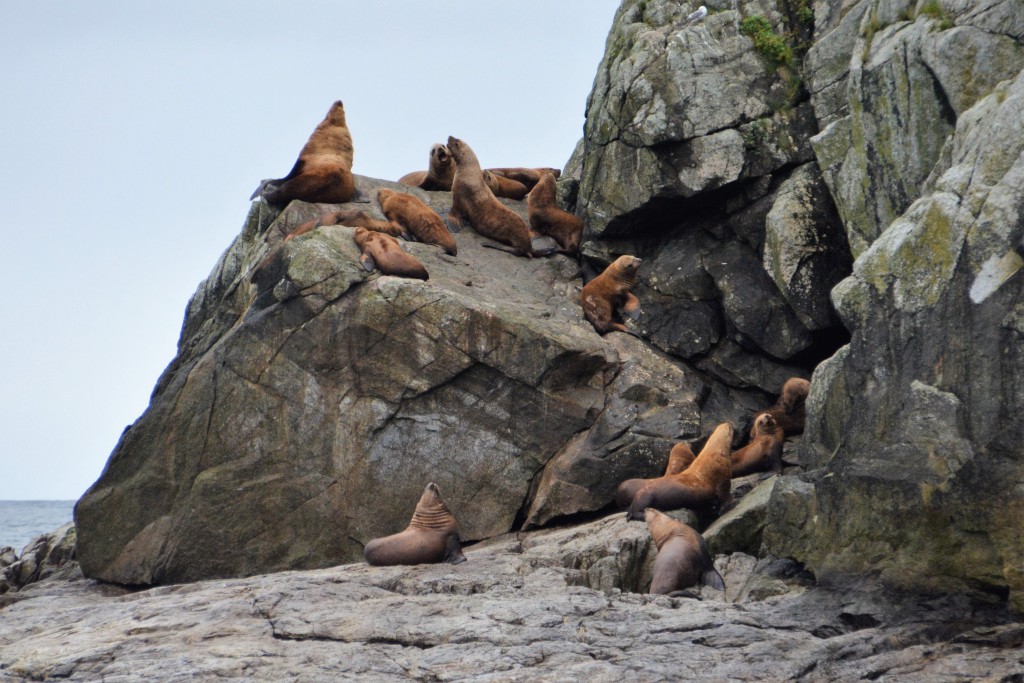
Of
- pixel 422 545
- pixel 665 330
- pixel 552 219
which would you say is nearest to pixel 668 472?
pixel 665 330

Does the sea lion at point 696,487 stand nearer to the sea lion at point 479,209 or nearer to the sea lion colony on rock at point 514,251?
the sea lion colony on rock at point 514,251

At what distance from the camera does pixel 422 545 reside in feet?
30.9

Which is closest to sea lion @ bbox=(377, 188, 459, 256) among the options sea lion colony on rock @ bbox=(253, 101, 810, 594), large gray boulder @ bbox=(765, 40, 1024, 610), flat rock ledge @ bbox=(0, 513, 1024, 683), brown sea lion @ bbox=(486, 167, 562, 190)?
sea lion colony on rock @ bbox=(253, 101, 810, 594)

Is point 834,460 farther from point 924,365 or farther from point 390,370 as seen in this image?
point 390,370

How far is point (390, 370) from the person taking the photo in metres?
11.3

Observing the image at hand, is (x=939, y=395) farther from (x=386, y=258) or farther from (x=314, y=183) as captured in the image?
(x=314, y=183)

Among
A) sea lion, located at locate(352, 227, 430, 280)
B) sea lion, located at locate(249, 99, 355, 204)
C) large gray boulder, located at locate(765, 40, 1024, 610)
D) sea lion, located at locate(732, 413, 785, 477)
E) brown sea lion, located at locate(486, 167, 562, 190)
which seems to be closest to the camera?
large gray boulder, located at locate(765, 40, 1024, 610)

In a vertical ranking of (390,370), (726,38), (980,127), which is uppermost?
(726,38)

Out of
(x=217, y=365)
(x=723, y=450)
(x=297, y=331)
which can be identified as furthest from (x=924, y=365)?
(x=217, y=365)

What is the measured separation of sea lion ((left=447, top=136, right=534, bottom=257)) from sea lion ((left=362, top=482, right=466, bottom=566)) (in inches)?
197

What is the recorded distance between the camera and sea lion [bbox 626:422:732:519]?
396 inches

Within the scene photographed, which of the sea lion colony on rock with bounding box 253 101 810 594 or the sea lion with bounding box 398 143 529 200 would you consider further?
the sea lion with bounding box 398 143 529 200

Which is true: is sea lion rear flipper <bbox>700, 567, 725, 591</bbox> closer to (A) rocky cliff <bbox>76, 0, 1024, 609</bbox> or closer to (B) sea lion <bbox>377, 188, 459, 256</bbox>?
(A) rocky cliff <bbox>76, 0, 1024, 609</bbox>

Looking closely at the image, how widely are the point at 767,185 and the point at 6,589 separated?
972 cm
